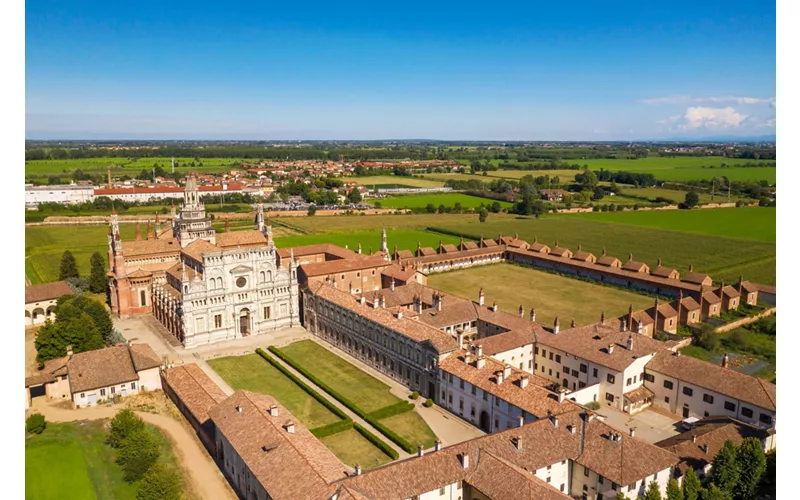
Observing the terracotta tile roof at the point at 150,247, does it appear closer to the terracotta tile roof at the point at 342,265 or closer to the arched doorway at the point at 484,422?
the terracotta tile roof at the point at 342,265

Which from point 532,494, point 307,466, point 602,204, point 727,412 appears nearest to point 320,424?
point 307,466

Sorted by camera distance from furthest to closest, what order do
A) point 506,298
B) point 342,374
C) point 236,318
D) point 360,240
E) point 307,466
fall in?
point 360,240, point 506,298, point 236,318, point 342,374, point 307,466

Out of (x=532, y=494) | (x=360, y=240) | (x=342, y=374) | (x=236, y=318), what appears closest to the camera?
(x=532, y=494)

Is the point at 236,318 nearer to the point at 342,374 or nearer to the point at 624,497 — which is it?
the point at 342,374

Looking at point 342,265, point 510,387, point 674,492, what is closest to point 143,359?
point 342,265

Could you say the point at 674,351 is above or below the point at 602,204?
below

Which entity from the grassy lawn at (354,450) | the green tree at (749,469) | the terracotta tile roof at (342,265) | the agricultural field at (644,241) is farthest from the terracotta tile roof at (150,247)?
the green tree at (749,469)
